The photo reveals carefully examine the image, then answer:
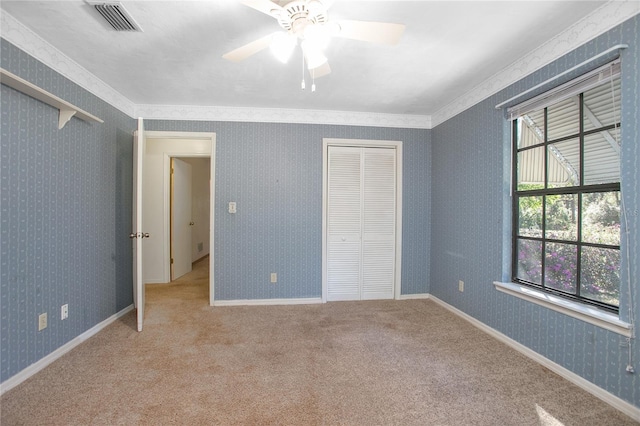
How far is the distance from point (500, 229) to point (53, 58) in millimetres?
3981

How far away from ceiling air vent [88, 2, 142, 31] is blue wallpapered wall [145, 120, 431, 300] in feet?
4.84

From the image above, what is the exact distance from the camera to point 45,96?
187 centimetres

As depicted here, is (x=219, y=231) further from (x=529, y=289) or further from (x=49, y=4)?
(x=529, y=289)

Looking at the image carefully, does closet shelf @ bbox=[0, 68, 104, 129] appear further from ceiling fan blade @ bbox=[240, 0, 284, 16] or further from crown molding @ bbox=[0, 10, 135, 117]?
ceiling fan blade @ bbox=[240, 0, 284, 16]

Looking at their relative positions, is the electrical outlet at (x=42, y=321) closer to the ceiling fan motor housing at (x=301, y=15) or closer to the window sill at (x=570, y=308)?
→ the ceiling fan motor housing at (x=301, y=15)

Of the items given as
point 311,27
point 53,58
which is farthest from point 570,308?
point 53,58

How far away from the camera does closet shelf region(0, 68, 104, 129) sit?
160 centimetres

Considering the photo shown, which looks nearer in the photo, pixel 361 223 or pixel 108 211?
pixel 108 211

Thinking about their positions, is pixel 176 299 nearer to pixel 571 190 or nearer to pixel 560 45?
pixel 571 190

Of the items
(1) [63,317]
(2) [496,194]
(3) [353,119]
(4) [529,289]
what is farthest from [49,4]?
(4) [529,289]

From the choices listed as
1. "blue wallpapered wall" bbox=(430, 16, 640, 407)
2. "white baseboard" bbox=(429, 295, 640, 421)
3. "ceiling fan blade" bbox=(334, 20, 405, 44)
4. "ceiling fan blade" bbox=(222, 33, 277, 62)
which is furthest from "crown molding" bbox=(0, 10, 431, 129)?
"white baseboard" bbox=(429, 295, 640, 421)

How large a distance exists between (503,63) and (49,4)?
3275 mm

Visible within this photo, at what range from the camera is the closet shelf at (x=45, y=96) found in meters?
1.60

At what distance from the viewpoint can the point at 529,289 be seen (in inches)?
89.6
